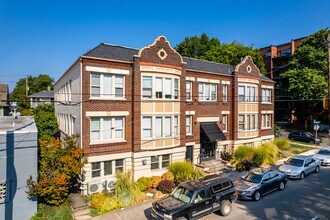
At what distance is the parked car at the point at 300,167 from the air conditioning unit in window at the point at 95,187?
47.3 feet

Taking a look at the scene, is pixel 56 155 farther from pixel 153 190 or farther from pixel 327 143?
pixel 327 143

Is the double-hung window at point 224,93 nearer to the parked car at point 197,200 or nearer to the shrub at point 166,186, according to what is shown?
the shrub at point 166,186

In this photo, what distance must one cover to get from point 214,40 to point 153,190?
40687 millimetres

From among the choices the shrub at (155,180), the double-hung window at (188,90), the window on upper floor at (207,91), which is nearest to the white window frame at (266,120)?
the window on upper floor at (207,91)

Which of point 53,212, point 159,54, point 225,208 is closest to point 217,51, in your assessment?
point 159,54

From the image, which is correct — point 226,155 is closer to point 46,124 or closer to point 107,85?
point 107,85

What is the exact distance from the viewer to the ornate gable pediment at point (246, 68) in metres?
24.2

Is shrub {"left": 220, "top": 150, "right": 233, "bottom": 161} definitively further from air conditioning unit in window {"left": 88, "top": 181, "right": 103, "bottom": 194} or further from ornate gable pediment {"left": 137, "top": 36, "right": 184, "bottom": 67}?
air conditioning unit in window {"left": 88, "top": 181, "right": 103, "bottom": 194}

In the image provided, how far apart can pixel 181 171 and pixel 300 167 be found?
10017 mm

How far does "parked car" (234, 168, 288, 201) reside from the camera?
14105mm

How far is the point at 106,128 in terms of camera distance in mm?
16328

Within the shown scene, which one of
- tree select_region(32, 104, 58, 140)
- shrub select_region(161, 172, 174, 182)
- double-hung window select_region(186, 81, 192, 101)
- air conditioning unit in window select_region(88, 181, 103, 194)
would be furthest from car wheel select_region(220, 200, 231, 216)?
tree select_region(32, 104, 58, 140)

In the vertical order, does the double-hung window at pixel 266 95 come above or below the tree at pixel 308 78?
below

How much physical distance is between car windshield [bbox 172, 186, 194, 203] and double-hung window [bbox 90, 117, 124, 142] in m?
6.36
